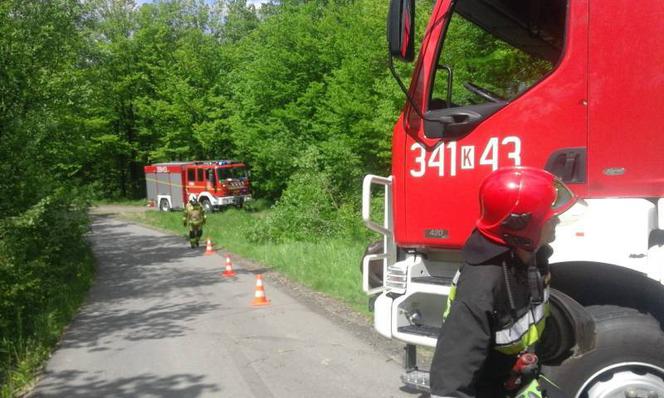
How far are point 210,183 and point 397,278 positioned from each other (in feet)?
102

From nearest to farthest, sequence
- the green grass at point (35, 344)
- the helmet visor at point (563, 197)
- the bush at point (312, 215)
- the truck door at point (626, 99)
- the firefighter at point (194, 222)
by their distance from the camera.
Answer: the helmet visor at point (563, 197) < the truck door at point (626, 99) < the green grass at point (35, 344) < the bush at point (312, 215) < the firefighter at point (194, 222)

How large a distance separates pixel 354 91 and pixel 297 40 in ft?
26.6

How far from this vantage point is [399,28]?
3670mm

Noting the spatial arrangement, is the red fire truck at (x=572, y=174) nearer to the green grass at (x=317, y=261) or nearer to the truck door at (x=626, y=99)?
the truck door at (x=626, y=99)

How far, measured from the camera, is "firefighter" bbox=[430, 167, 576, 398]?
2.14 m

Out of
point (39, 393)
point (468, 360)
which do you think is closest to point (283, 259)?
point (39, 393)

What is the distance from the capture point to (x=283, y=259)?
553 inches


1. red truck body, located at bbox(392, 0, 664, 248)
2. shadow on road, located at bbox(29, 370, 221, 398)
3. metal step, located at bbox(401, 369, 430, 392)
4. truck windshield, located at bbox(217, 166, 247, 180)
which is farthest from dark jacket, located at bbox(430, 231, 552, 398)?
truck windshield, located at bbox(217, 166, 247, 180)

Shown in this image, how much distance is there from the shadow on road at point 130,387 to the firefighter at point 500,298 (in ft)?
12.5

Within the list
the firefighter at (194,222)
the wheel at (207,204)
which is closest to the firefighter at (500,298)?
the firefighter at (194,222)

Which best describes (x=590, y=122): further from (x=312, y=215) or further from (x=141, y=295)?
(x=312, y=215)

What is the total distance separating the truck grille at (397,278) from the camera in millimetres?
4059

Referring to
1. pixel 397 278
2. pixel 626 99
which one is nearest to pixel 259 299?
pixel 397 278

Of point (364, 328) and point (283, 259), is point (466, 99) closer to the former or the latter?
point (364, 328)
